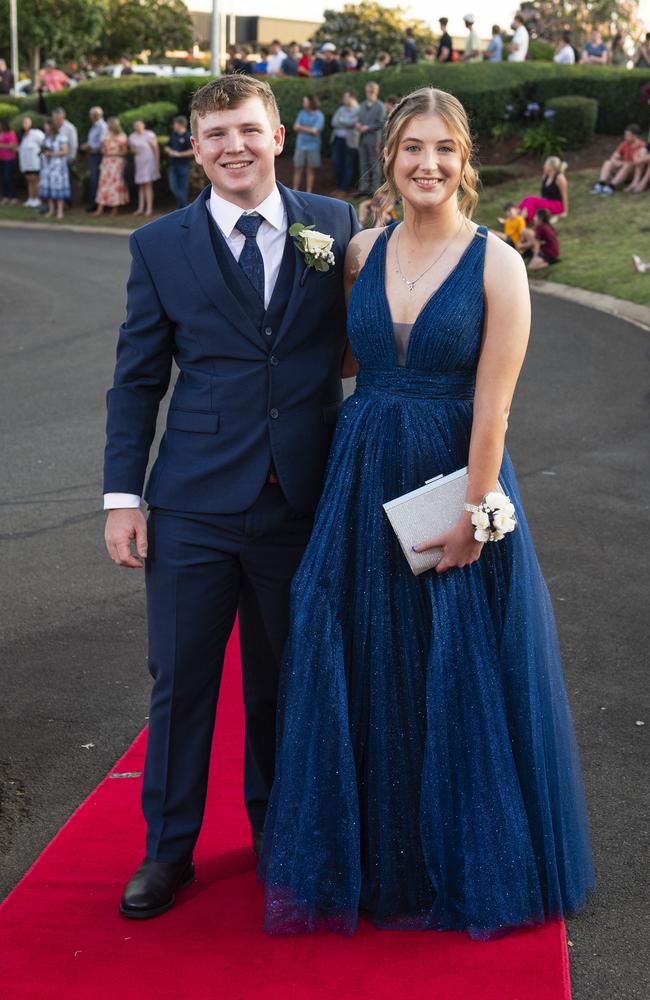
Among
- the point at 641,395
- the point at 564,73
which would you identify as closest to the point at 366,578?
the point at 641,395

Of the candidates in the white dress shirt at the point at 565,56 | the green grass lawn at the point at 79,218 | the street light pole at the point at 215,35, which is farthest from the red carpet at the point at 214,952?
the street light pole at the point at 215,35

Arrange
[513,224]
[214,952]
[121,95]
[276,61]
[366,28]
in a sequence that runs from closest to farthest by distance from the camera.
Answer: [214,952]
[513,224]
[121,95]
[276,61]
[366,28]

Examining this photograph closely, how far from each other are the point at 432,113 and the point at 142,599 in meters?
3.31

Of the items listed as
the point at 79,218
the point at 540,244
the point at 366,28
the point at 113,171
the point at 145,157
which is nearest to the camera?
the point at 540,244

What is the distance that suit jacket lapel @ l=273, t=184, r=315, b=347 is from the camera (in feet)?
10.7

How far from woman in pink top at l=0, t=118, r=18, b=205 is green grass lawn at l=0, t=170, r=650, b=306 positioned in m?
3.31

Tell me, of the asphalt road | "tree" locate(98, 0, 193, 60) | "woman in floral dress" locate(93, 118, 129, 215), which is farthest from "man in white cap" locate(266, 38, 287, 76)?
"tree" locate(98, 0, 193, 60)

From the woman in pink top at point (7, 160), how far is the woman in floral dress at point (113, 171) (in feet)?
9.12

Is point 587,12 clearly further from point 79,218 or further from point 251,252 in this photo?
point 251,252

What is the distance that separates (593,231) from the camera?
1950cm

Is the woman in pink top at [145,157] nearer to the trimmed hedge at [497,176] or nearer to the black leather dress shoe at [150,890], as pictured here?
the trimmed hedge at [497,176]

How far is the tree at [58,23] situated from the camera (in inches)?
2277

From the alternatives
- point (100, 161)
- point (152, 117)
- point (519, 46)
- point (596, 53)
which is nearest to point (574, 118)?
point (519, 46)

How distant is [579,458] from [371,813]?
5492 mm
